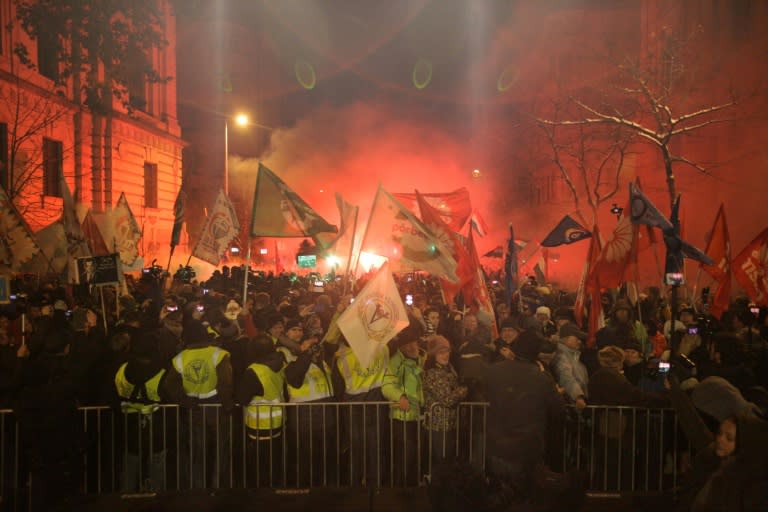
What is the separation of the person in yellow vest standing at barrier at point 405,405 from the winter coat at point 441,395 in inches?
5.3

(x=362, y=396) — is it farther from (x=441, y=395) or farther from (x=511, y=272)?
(x=511, y=272)

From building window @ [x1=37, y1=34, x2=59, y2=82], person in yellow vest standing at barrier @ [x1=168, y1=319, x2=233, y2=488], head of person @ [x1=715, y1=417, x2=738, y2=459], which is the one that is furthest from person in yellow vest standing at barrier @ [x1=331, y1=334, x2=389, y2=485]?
building window @ [x1=37, y1=34, x2=59, y2=82]

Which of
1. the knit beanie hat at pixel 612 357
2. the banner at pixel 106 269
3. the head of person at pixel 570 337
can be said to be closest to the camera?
the knit beanie hat at pixel 612 357

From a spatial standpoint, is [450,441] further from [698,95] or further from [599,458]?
[698,95]

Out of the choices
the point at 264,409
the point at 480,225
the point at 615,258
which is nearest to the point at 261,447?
the point at 264,409

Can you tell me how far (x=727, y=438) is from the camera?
388 centimetres

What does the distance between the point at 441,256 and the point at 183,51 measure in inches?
1313

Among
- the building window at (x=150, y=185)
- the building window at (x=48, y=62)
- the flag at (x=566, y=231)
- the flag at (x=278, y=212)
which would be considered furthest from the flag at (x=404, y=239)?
the building window at (x=150, y=185)

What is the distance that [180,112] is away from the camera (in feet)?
154

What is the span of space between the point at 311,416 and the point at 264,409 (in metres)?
0.44

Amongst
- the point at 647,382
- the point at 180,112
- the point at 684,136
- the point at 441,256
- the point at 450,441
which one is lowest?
the point at 450,441

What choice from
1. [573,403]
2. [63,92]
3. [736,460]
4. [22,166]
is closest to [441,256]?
[573,403]

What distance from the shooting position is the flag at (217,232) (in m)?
10.2

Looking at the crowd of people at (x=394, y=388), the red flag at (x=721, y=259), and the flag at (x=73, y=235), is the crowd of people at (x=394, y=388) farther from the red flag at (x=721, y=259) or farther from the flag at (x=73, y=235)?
the flag at (x=73, y=235)
